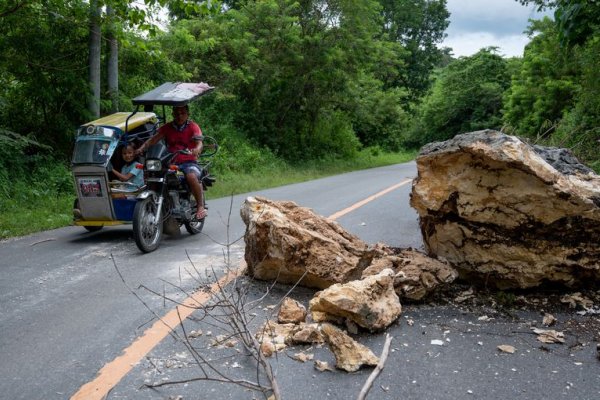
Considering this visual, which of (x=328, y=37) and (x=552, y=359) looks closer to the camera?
(x=552, y=359)

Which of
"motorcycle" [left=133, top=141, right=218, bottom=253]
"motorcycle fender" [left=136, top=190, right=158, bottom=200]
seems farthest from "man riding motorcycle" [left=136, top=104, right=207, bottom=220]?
"motorcycle fender" [left=136, top=190, right=158, bottom=200]

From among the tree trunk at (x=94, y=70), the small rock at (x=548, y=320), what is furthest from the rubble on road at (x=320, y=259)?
the tree trunk at (x=94, y=70)

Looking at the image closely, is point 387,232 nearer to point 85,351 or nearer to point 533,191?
point 533,191

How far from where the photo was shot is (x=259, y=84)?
21578 millimetres

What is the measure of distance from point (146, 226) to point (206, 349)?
3.41 meters

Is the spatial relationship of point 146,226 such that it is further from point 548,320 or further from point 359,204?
point 359,204

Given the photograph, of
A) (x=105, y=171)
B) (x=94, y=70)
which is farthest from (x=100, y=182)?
(x=94, y=70)

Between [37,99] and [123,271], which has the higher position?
[37,99]

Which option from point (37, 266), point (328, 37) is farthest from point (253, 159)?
point (37, 266)

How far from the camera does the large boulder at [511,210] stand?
429 cm

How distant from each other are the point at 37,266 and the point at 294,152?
734 inches

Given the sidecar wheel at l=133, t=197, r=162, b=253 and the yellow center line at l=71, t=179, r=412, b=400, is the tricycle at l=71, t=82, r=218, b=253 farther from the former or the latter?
the yellow center line at l=71, t=179, r=412, b=400

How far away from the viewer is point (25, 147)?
12.5 meters

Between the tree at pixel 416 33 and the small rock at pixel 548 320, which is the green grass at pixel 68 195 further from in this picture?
the tree at pixel 416 33
